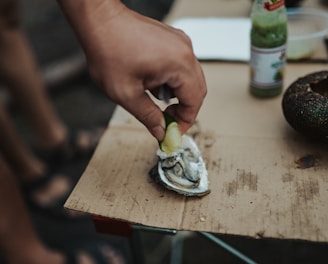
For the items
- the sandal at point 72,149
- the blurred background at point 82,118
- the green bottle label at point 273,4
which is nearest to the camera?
the green bottle label at point 273,4

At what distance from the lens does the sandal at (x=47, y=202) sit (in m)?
1.54

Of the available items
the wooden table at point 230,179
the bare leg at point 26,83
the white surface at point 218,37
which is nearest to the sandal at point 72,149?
the bare leg at point 26,83

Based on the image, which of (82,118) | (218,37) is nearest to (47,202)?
(82,118)

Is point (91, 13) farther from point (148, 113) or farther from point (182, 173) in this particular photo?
point (182, 173)

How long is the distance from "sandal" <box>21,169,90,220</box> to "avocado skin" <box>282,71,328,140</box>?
3.19ft

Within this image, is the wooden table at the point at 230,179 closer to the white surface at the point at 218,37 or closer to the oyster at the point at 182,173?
the oyster at the point at 182,173

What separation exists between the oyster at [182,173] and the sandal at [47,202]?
0.87m

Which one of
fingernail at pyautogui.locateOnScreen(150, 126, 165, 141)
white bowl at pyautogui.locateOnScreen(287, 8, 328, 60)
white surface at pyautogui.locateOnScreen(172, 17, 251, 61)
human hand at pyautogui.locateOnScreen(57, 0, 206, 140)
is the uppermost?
human hand at pyautogui.locateOnScreen(57, 0, 206, 140)

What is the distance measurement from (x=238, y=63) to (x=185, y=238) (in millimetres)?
612

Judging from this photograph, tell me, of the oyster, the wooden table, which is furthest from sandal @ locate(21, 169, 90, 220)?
the oyster

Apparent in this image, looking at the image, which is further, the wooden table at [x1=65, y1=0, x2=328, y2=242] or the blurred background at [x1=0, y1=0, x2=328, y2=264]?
the blurred background at [x1=0, y1=0, x2=328, y2=264]

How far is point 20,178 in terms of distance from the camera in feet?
5.26

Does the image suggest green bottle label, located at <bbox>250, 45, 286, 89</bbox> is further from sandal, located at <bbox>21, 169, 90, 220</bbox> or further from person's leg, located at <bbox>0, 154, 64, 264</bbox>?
sandal, located at <bbox>21, 169, 90, 220</bbox>

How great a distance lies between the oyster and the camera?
2.34 feet
